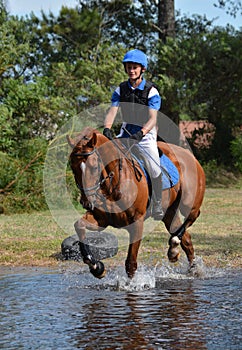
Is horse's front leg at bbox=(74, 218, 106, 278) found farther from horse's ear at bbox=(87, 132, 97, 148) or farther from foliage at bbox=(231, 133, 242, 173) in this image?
foliage at bbox=(231, 133, 242, 173)

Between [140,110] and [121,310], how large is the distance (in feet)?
8.91

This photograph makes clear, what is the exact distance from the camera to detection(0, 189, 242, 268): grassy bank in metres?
11.8

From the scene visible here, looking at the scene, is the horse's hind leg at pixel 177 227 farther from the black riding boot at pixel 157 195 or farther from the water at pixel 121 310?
the black riding boot at pixel 157 195

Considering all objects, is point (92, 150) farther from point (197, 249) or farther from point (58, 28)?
point (58, 28)

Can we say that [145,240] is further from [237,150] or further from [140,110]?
[237,150]

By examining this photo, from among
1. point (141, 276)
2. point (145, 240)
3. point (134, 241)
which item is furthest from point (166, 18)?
point (134, 241)

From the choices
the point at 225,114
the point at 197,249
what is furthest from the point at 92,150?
the point at 225,114

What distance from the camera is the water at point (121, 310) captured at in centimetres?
654

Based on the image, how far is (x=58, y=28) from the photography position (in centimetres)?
2945

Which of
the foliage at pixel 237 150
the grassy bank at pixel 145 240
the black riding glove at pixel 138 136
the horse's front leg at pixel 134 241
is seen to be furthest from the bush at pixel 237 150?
the horse's front leg at pixel 134 241

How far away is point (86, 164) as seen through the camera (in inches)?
317

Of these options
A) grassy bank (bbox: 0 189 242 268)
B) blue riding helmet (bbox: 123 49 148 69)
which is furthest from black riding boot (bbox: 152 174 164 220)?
grassy bank (bbox: 0 189 242 268)

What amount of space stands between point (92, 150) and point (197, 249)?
5.21 metres

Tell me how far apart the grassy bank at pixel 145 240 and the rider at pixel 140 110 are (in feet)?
7.97
